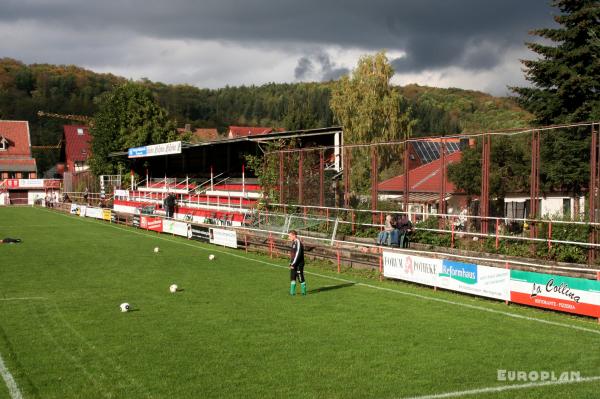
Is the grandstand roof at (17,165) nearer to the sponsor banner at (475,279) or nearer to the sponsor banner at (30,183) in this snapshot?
the sponsor banner at (30,183)

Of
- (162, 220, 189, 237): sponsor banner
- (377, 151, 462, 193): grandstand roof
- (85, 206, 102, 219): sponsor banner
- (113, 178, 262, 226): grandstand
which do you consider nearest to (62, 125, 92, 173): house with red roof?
(113, 178, 262, 226): grandstand

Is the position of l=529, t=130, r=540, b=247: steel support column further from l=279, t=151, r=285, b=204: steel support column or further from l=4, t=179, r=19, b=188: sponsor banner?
l=4, t=179, r=19, b=188: sponsor banner

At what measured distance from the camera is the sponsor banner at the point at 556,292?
46.5ft

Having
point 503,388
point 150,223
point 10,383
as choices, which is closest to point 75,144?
point 150,223

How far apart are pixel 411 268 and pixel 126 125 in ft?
178

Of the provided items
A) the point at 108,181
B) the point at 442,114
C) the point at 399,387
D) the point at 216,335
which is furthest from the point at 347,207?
the point at 442,114

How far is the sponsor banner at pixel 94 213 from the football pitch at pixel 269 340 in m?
32.2

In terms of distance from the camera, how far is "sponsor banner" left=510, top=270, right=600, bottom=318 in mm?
14180

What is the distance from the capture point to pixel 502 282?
53.7 feet

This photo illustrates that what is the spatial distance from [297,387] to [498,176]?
2344cm

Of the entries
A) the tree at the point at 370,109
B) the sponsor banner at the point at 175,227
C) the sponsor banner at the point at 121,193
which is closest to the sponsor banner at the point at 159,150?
the sponsor banner at the point at 121,193

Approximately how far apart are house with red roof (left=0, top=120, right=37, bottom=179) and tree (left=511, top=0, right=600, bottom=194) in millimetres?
79414

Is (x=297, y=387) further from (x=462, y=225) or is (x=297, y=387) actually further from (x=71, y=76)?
(x=71, y=76)

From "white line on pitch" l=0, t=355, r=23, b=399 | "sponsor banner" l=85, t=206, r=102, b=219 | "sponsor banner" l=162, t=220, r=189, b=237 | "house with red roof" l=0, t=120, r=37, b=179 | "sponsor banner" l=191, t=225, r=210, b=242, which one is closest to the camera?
"white line on pitch" l=0, t=355, r=23, b=399
